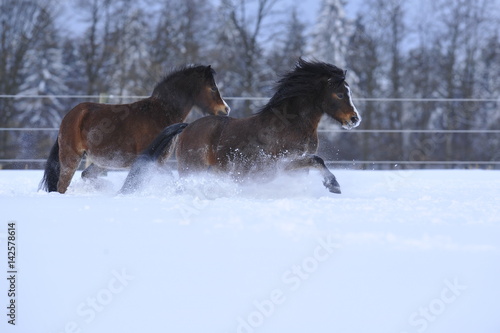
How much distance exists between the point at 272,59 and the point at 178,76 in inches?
504

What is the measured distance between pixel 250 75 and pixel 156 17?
4947 mm

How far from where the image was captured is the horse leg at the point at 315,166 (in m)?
4.04

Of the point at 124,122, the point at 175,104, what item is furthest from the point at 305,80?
the point at 124,122

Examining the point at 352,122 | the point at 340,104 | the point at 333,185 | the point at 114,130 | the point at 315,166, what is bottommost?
the point at 333,185

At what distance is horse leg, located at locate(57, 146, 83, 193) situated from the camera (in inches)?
192

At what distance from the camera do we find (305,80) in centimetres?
437

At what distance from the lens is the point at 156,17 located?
19.7m

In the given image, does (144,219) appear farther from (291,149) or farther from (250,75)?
(250,75)

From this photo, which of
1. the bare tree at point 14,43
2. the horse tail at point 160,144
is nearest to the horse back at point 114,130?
the horse tail at point 160,144

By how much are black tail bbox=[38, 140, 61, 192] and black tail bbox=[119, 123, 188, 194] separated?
89cm

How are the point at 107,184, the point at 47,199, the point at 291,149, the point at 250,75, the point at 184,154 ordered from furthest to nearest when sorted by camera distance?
the point at 250,75 → the point at 107,184 → the point at 184,154 → the point at 291,149 → the point at 47,199

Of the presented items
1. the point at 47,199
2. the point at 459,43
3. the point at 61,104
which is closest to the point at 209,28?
the point at 61,104

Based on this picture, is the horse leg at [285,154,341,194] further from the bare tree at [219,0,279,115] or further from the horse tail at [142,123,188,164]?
the bare tree at [219,0,279,115]

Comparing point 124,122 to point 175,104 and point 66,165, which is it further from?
point 66,165
